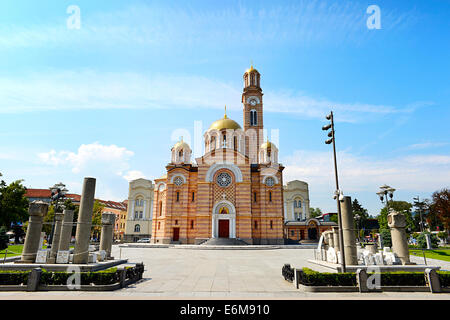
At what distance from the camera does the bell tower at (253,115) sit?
45.0 m

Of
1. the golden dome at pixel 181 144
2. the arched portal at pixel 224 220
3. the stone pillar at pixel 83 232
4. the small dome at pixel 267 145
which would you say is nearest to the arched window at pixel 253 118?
the small dome at pixel 267 145

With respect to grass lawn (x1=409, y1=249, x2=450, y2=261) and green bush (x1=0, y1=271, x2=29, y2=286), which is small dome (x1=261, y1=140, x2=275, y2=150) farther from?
green bush (x1=0, y1=271, x2=29, y2=286)

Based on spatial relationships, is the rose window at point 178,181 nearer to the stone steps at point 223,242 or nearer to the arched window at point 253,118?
the stone steps at point 223,242

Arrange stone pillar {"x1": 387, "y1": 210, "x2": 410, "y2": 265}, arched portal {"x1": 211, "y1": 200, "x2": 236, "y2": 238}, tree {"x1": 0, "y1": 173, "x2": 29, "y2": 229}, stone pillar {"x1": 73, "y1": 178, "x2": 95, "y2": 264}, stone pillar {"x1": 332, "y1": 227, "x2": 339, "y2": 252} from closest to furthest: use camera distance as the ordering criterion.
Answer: stone pillar {"x1": 73, "y1": 178, "x2": 95, "y2": 264} < stone pillar {"x1": 387, "y1": 210, "x2": 410, "y2": 265} < stone pillar {"x1": 332, "y1": 227, "x2": 339, "y2": 252} < tree {"x1": 0, "y1": 173, "x2": 29, "y2": 229} < arched portal {"x1": 211, "y1": 200, "x2": 236, "y2": 238}

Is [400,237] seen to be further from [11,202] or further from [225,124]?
[11,202]

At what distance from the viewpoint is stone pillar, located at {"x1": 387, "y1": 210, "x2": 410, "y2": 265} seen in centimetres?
1292

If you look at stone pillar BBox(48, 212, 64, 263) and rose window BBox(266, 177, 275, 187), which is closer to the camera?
stone pillar BBox(48, 212, 64, 263)

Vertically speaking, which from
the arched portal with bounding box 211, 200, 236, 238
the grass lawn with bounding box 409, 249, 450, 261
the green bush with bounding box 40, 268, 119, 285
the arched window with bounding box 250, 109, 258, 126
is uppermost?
the arched window with bounding box 250, 109, 258, 126

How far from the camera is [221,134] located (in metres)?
42.0

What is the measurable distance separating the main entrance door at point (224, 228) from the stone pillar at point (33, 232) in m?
26.1

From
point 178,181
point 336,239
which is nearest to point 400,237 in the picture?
point 336,239

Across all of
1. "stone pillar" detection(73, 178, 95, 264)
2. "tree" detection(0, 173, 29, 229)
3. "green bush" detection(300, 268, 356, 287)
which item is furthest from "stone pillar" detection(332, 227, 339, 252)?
"tree" detection(0, 173, 29, 229)
